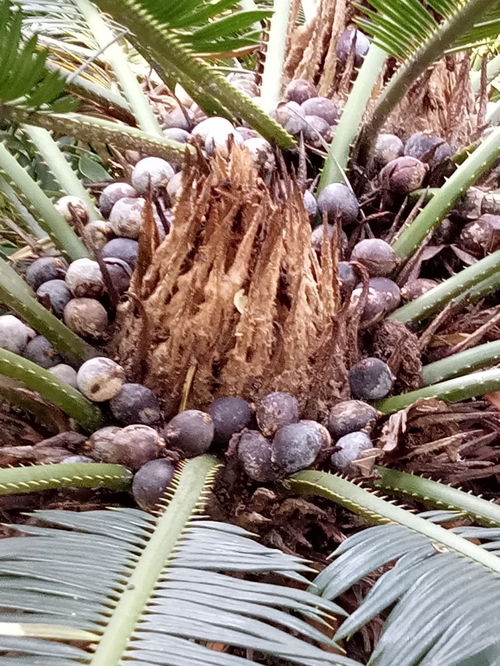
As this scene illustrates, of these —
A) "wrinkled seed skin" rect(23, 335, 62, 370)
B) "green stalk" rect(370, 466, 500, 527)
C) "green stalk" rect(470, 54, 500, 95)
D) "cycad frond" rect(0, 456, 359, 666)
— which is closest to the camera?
"cycad frond" rect(0, 456, 359, 666)

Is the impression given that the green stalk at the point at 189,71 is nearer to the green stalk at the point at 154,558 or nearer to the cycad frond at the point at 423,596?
the green stalk at the point at 154,558

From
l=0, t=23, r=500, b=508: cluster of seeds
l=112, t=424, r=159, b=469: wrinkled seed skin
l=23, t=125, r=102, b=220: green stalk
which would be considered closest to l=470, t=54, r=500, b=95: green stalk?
l=0, t=23, r=500, b=508: cluster of seeds

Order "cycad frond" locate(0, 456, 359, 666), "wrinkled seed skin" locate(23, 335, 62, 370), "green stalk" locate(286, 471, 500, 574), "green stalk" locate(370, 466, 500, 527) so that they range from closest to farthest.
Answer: "cycad frond" locate(0, 456, 359, 666) < "green stalk" locate(286, 471, 500, 574) < "green stalk" locate(370, 466, 500, 527) < "wrinkled seed skin" locate(23, 335, 62, 370)

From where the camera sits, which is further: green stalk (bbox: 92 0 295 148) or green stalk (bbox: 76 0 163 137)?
green stalk (bbox: 76 0 163 137)

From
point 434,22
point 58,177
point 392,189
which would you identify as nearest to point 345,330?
point 392,189

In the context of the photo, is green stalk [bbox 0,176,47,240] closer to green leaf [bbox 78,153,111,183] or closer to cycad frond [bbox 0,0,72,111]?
green leaf [bbox 78,153,111,183]

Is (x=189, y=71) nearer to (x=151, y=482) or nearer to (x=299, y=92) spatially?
(x=299, y=92)

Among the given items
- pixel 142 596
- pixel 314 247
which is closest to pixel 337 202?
pixel 314 247
